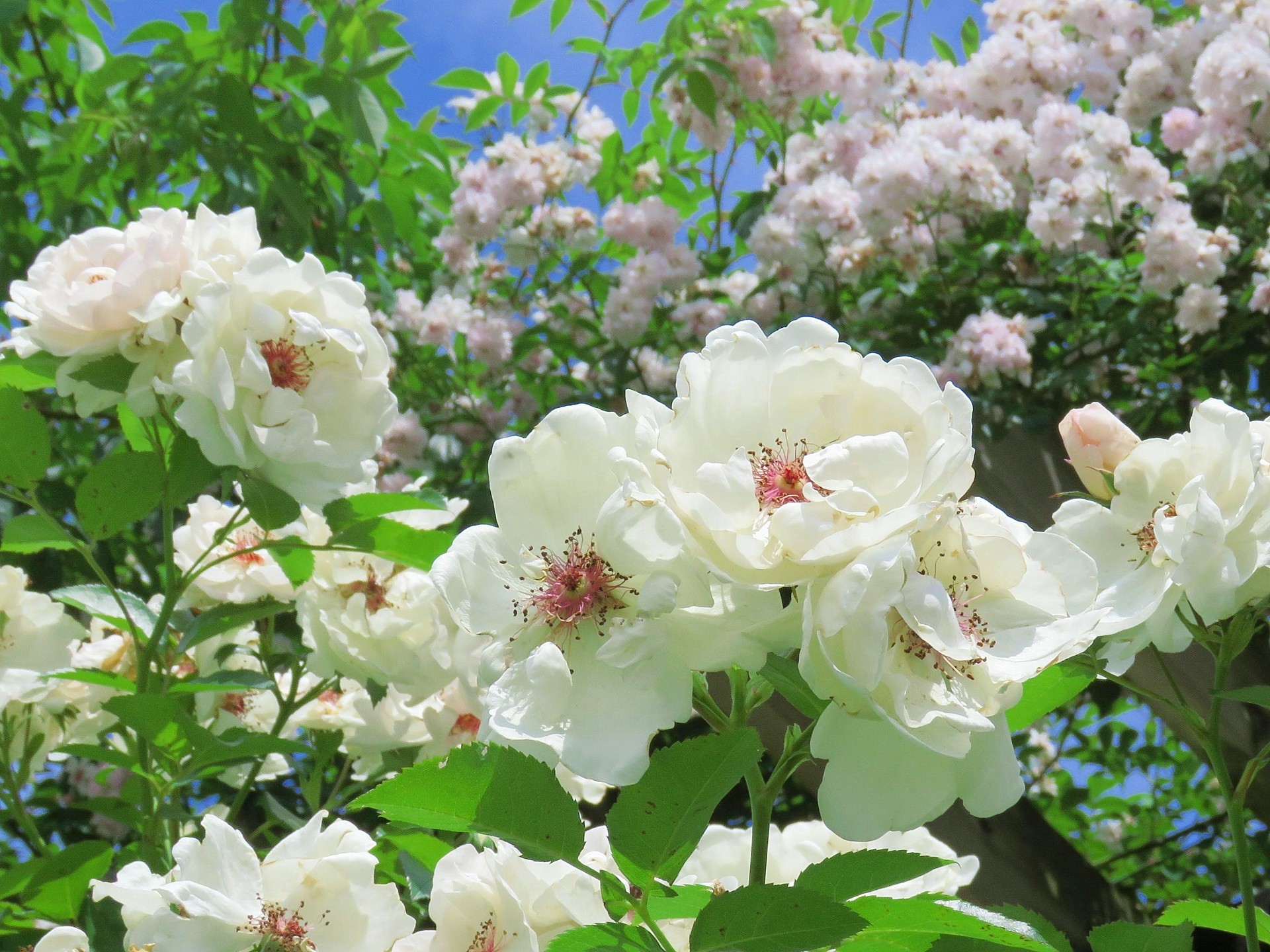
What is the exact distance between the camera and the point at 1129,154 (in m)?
2.42

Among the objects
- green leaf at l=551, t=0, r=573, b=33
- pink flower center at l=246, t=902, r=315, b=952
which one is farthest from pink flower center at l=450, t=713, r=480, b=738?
green leaf at l=551, t=0, r=573, b=33

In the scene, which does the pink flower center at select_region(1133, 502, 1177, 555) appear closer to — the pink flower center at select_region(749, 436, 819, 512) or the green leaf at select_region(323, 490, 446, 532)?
the pink flower center at select_region(749, 436, 819, 512)

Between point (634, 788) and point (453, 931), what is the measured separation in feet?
0.72

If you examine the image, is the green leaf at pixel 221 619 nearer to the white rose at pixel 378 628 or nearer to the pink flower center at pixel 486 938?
the white rose at pixel 378 628

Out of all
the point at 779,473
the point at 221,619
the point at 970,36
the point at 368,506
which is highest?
the point at 970,36

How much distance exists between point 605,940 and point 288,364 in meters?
0.60

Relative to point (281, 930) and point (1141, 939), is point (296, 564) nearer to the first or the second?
point (281, 930)

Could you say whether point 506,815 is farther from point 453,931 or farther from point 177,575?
point 177,575

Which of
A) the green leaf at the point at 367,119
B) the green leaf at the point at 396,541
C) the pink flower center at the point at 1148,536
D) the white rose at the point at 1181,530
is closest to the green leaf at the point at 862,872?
the white rose at the point at 1181,530

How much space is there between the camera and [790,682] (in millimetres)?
539

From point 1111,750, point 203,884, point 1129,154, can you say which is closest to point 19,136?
point 203,884

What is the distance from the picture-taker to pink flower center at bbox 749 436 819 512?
560 millimetres

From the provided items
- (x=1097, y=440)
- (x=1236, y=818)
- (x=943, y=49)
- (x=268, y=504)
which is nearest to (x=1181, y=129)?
(x=943, y=49)

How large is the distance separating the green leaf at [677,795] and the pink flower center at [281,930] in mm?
292
